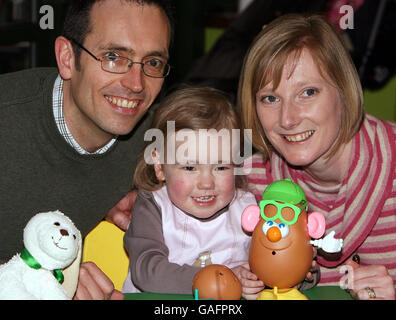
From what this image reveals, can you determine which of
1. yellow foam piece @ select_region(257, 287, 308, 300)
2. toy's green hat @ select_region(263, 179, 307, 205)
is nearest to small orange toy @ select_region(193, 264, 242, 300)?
yellow foam piece @ select_region(257, 287, 308, 300)

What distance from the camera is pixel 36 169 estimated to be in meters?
1.46

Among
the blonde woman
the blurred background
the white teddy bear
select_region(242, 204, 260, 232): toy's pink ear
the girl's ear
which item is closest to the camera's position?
the white teddy bear

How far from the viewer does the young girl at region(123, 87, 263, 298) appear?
1389mm

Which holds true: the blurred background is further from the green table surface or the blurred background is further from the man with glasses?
the green table surface

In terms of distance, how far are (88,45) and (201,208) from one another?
56cm

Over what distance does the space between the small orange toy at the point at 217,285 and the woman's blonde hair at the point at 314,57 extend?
535 mm

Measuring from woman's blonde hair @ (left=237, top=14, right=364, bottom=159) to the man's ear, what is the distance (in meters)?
0.51

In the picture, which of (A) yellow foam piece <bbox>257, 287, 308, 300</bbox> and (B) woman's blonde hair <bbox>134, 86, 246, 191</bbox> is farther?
(B) woman's blonde hair <bbox>134, 86, 246, 191</bbox>

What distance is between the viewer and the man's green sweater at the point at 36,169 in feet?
4.76

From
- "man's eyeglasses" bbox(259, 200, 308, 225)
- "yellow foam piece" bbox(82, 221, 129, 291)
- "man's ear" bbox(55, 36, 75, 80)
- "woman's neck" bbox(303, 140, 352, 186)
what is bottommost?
"yellow foam piece" bbox(82, 221, 129, 291)

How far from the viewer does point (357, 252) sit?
5.08 feet

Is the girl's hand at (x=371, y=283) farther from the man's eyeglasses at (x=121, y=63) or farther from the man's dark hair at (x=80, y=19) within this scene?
the man's dark hair at (x=80, y=19)
